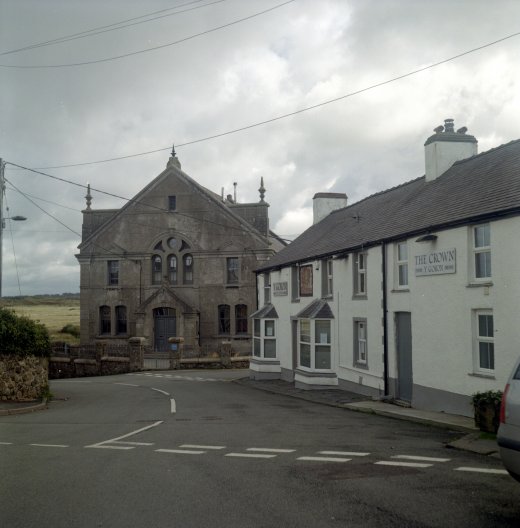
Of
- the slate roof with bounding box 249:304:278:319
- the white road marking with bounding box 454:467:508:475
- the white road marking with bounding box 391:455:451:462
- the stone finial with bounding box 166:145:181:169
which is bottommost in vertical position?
the white road marking with bounding box 391:455:451:462

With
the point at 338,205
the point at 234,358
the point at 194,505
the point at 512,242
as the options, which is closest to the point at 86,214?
the point at 234,358

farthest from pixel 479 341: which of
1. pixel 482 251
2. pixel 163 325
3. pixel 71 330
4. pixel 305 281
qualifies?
pixel 71 330

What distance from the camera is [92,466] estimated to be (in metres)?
8.98

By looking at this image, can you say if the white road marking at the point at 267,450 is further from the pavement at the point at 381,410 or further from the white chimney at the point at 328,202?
the white chimney at the point at 328,202

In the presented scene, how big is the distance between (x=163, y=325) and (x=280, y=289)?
55.6ft

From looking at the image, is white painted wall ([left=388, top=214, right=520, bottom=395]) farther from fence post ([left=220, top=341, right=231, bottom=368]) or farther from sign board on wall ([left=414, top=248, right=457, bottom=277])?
fence post ([left=220, top=341, right=231, bottom=368])

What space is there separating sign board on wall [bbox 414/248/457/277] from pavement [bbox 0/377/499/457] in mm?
3478

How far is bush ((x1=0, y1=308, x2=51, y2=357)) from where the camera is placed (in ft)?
68.9

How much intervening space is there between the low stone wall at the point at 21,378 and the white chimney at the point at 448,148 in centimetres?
1570

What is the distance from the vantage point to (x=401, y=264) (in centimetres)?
1703

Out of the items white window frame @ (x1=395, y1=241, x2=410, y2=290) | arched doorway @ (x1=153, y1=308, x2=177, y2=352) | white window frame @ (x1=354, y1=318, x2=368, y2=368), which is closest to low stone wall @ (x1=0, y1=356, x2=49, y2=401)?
white window frame @ (x1=354, y1=318, x2=368, y2=368)

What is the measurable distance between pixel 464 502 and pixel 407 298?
10.1 metres

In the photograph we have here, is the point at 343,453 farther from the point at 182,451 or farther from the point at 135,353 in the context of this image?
the point at 135,353

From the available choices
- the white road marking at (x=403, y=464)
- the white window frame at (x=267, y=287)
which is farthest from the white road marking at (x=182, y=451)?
the white window frame at (x=267, y=287)
